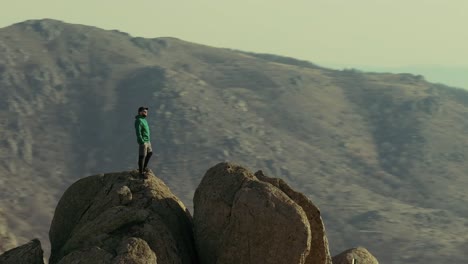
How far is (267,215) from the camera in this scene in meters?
28.8

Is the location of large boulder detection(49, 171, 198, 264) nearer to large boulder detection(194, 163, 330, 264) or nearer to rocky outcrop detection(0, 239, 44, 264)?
rocky outcrop detection(0, 239, 44, 264)

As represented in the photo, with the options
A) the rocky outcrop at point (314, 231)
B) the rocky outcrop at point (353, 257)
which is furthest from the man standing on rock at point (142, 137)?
the rocky outcrop at point (353, 257)

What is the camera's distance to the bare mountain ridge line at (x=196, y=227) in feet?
93.7

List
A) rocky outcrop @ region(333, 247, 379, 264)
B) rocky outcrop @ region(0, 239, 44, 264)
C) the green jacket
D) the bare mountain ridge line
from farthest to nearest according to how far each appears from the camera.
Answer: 1. rocky outcrop @ region(333, 247, 379, 264)
2. the green jacket
3. rocky outcrop @ region(0, 239, 44, 264)
4. the bare mountain ridge line

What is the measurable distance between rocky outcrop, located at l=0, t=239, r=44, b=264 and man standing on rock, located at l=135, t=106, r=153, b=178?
5.17 m

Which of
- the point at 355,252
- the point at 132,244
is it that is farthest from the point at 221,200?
the point at 355,252

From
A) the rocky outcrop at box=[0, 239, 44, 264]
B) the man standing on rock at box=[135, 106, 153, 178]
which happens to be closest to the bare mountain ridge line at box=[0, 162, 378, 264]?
the rocky outcrop at box=[0, 239, 44, 264]

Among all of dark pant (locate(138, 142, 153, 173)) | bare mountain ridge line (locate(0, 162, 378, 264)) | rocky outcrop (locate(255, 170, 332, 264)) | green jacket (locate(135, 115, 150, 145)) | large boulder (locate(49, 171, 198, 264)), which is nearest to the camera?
large boulder (locate(49, 171, 198, 264))

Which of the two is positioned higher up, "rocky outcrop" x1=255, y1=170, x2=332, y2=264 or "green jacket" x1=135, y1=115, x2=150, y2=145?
"green jacket" x1=135, y1=115, x2=150, y2=145

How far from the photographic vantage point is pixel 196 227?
30.6m

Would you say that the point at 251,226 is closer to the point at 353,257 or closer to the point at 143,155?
the point at 143,155

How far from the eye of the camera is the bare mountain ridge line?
2856 cm

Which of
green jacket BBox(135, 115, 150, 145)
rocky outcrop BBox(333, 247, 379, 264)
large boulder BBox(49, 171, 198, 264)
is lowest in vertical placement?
rocky outcrop BBox(333, 247, 379, 264)

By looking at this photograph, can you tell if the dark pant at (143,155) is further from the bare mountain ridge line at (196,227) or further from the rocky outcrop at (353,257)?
the rocky outcrop at (353,257)
